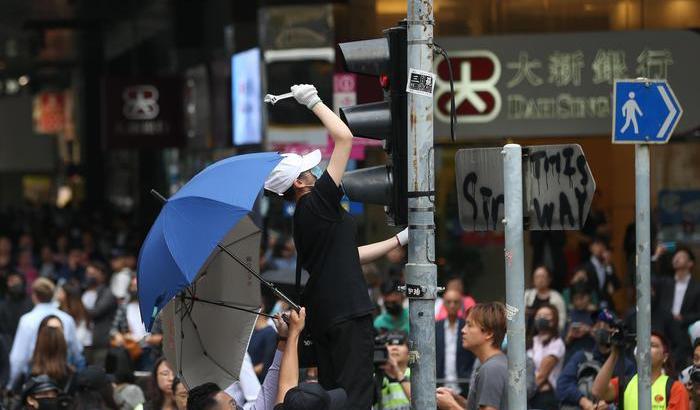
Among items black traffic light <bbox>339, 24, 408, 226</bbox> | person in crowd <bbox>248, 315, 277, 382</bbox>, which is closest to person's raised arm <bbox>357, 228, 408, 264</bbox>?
black traffic light <bbox>339, 24, 408, 226</bbox>

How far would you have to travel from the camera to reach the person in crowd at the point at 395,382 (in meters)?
9.12

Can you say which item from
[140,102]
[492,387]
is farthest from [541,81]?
[140,102]

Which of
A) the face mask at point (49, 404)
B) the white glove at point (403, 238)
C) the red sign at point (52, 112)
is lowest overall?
the face mask at point (49, 404)

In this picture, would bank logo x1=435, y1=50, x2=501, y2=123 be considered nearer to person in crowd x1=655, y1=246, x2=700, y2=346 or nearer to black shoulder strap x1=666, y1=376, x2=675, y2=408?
person in crowd x1=655, y1=246, x2=700, y2=346

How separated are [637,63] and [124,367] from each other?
8.66m

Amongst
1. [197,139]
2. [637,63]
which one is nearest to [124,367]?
[637,63]

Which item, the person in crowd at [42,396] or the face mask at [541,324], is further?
the face mask at [541,324]

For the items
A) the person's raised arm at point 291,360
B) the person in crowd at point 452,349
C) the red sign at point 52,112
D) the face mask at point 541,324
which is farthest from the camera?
the red sign at point 52,112

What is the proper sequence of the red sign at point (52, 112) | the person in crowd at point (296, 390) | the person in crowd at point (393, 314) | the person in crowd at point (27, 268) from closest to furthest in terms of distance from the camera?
1. the person in crowd at point (296, 390)
2. the person in crowd at point (393, 314)
3. the person in crowd at point (27, 268)
4. the red sign at point (52, 112)

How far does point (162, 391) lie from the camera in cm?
920

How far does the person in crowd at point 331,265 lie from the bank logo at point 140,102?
2129 centimetres

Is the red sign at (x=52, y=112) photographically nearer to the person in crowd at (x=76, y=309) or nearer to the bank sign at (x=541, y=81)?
the bank sign at (x=541, y=81)

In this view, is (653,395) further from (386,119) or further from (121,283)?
(121,283)

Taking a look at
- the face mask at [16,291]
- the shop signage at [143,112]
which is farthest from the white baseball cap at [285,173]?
the shop signage at [143,112]
